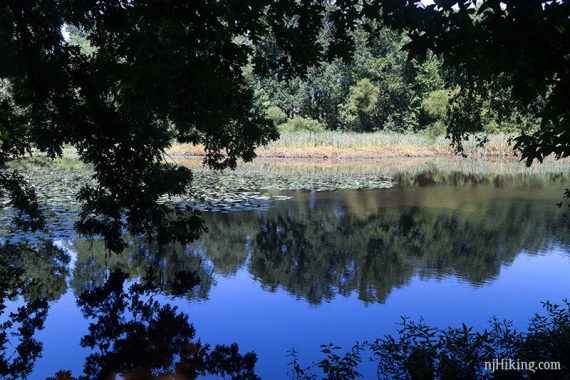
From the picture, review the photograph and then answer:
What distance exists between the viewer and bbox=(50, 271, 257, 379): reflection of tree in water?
545 centimetres

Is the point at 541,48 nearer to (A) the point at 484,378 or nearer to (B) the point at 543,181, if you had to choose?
(A) the point at 484,378

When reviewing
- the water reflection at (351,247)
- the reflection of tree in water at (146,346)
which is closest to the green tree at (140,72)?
the reflection of tree in water at (146,346)

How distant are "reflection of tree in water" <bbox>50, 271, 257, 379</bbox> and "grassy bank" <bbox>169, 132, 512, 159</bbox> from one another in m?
29.3

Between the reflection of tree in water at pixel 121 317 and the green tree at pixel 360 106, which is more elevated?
the green tree at pixel 360 106

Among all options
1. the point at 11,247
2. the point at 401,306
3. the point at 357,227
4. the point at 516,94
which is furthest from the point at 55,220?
the point at 516,94

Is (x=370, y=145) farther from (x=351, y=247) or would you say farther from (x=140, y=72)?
(x=140, y=72)

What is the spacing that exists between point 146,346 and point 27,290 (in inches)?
130

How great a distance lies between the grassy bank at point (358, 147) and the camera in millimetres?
36844

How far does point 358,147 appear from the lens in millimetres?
37500

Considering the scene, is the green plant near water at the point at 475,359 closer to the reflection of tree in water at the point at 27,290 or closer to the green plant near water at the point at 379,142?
the reflection of tree in water at the point at 27,290

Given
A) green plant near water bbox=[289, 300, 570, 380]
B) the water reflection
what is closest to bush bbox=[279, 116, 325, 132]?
the water reflection

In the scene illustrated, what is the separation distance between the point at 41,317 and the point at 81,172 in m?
19.2

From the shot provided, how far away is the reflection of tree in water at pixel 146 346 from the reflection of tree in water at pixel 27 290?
550 mm

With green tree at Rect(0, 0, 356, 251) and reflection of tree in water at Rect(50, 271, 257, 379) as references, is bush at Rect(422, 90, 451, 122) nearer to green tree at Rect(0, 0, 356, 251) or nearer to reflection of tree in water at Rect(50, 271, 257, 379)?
green tree at Rect(0, 0, 356, 251)
